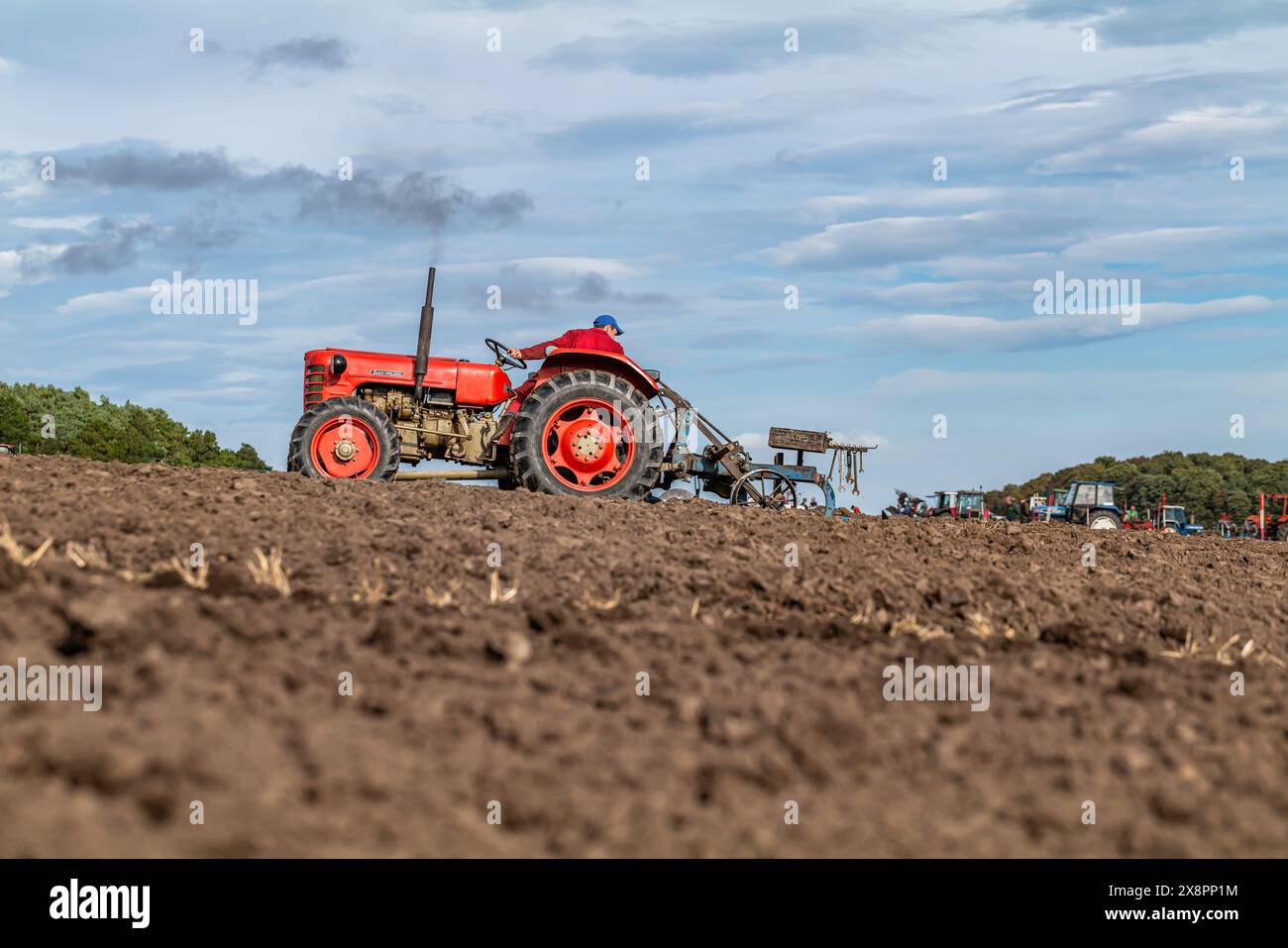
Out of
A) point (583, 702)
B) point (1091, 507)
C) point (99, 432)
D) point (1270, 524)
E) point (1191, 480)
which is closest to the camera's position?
point (583, 702)

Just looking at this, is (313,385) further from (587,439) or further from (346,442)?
(587,439)

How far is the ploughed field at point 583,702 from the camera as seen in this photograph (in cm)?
282

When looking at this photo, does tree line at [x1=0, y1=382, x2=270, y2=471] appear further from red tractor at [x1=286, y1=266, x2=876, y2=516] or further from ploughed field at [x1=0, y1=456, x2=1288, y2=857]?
ploughed field at [x1=0, y1=456, x2=1288, y2=857]

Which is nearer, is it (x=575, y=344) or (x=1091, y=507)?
(x=575, y=344)

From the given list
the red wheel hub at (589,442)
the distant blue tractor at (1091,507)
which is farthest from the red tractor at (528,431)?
the distant blue tractor at (1091,507)

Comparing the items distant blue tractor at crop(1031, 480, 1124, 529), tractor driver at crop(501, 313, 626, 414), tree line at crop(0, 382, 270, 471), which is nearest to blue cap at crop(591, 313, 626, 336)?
tractor driver at crop(501, 313, 626, 414)

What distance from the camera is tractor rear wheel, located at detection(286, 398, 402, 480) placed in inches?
421

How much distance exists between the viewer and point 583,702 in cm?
371

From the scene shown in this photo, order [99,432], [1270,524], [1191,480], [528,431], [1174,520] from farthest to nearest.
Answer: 1. [1191,480]
2. [99,432]
3. [1174,520]
4. [1270,524]
5. [528,431]

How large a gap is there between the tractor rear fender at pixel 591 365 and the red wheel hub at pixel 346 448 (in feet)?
5.39

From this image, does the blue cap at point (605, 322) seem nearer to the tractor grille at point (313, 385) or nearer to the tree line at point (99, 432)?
the tractor grille at point (313, 385)

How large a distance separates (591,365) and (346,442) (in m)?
2.33

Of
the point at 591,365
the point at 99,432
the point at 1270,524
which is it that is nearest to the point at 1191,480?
the point at 1270,524
